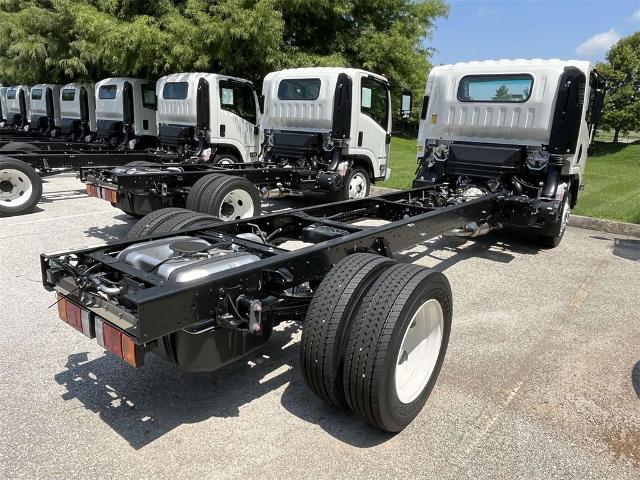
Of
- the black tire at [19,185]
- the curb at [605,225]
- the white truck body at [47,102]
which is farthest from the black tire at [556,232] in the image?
the white truck body at [47,102]

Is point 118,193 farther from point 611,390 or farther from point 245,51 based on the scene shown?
point 245,51

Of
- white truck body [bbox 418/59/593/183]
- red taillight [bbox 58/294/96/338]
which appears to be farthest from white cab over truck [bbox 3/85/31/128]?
red taillight [bbox 58/294/96/338]

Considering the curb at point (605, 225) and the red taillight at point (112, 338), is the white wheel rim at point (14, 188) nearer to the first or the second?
the red taillight at point (112, 338)

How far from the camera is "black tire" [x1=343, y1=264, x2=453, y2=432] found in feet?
8.51

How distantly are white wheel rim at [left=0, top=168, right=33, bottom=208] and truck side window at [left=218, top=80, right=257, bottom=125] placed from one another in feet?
13.7

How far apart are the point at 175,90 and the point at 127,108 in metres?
3.04

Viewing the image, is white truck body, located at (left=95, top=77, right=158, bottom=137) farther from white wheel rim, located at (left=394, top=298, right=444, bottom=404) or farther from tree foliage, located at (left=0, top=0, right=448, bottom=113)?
white wheel rim, located at (left=394, top=298, right=444, bottom=404)

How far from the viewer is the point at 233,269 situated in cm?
266

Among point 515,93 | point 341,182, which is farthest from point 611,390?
point 341,182

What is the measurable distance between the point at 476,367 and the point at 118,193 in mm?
4787

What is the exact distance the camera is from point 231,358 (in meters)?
2.87

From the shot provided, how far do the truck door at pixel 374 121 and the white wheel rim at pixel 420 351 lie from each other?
6.55 m

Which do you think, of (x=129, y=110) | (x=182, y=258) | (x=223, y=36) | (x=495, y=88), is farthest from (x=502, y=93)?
(x=129, y=110)

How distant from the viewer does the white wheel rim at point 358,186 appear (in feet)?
31.2
